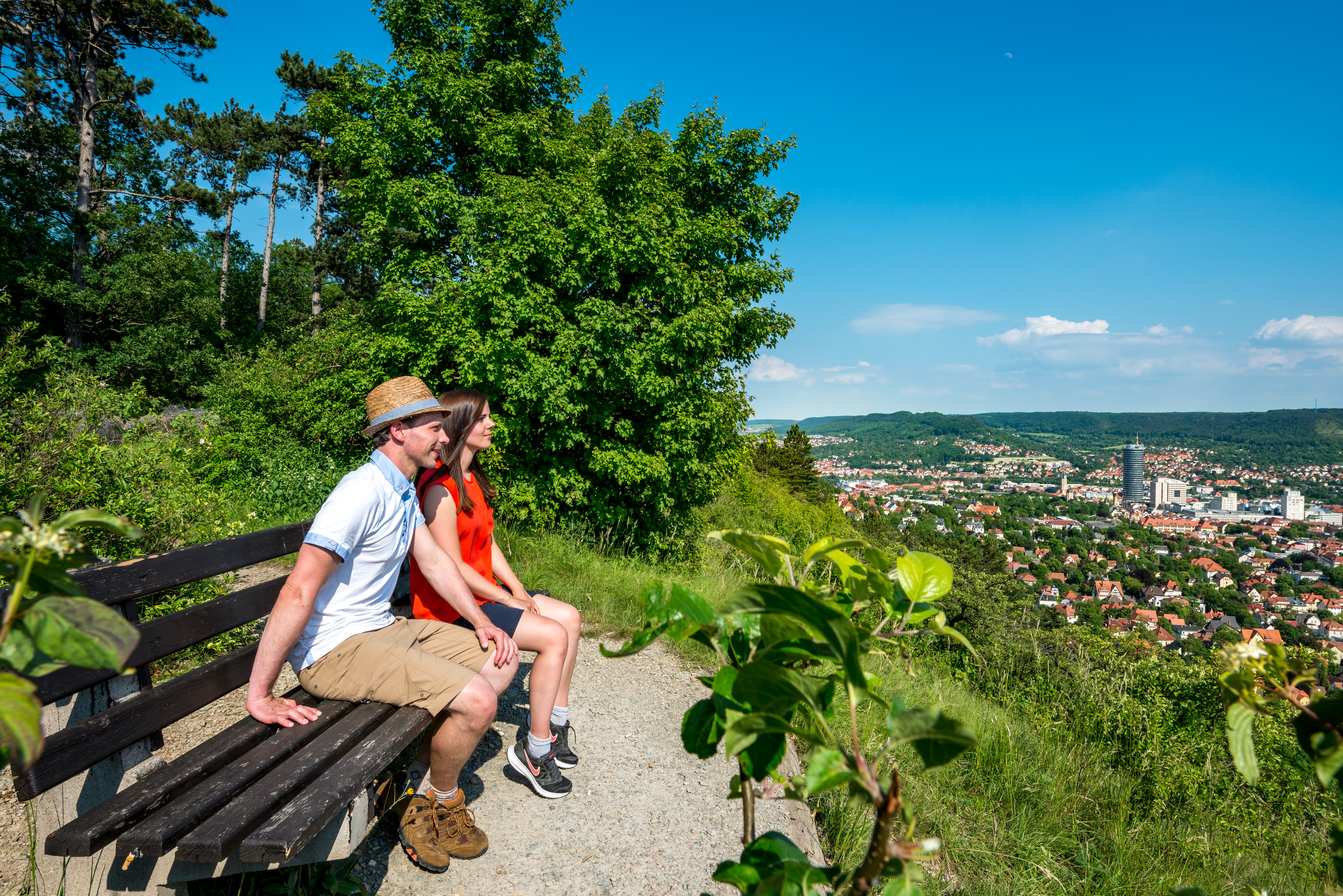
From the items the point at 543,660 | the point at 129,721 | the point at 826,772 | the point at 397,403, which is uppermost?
the point at 397,403

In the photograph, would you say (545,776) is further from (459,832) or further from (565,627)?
(565,627)

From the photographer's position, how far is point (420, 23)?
33.6 feet

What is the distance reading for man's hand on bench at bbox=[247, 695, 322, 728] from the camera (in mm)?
2143

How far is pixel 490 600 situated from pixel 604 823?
107cm

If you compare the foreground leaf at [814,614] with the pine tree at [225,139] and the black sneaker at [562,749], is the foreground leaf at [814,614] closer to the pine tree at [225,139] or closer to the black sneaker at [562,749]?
the black sneaker at [562,749]

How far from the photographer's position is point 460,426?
304 centimetres

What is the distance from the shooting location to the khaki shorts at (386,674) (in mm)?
2309

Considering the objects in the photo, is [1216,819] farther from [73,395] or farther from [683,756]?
[73,395]

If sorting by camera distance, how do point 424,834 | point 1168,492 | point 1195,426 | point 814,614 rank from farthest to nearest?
point 1195,426
point 1168,492
point 424,834
point 814,614

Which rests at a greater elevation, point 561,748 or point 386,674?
point 386,674

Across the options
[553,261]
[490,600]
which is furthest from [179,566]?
[553,261]

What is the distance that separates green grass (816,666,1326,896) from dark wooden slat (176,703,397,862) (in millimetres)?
1848

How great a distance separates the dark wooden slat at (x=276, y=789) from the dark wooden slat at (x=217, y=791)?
0.03 meters

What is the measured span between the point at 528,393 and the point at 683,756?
205 inches
